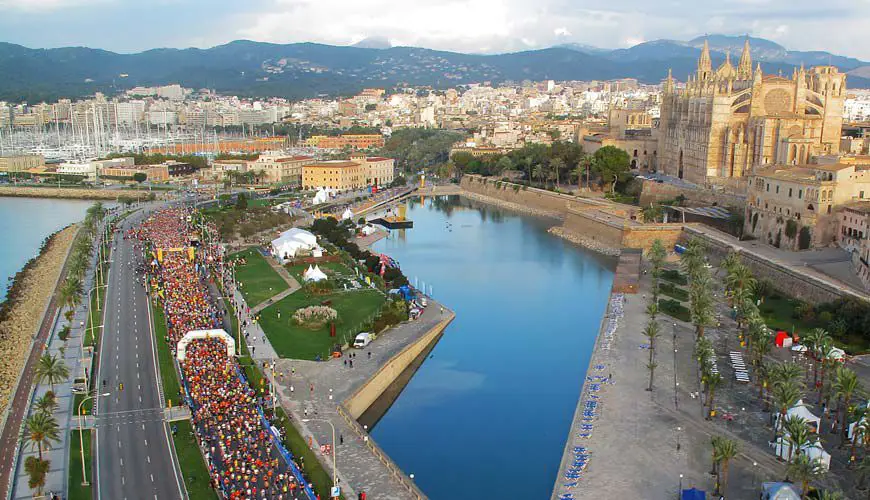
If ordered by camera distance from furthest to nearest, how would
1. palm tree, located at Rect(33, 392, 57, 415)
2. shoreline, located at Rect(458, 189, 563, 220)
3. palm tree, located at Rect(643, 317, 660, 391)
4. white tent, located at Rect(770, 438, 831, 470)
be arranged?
shoreline, located at Rect(458, 189, 563, 220)
palm tree, located at Rect(643, 317, 660, 391)
palm tree, located at Rect(33, 392, 57, 415)
white tent, located at Rect(770, 438, 831, 470)

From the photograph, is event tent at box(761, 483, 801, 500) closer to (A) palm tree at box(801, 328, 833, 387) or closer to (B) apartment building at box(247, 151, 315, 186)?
(A) palm tree at box(801, 328, 833, 387)

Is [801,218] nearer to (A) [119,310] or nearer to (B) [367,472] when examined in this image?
(B) [367,472]

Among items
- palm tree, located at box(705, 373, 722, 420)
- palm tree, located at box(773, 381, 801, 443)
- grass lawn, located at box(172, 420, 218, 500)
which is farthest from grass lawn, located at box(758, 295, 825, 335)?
grass lawn, located at box(172, 420, 218, 500)

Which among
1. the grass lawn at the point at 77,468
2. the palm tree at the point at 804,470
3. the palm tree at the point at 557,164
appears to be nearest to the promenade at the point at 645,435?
the palm tree at the point at 804,470

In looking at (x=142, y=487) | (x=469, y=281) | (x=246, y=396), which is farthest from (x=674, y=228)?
(x=142, y=487)

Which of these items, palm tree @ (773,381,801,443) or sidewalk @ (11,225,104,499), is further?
palm tree @ (773,381,801,443)

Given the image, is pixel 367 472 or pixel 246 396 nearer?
pixel 367 472
